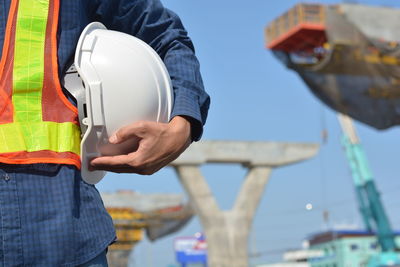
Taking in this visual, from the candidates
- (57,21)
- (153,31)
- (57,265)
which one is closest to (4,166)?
(57,265)

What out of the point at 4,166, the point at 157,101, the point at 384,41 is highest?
the point at 157,101

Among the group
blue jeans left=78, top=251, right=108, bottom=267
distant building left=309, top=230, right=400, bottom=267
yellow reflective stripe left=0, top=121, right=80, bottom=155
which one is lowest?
distant building left=309, top=230, right=400, bottom=267

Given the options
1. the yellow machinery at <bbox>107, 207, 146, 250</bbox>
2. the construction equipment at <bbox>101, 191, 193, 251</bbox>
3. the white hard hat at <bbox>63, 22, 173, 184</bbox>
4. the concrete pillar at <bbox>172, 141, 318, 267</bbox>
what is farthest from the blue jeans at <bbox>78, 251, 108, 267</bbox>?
the yellow machinery at <bbox>107, 207, 146, 250</bbox>

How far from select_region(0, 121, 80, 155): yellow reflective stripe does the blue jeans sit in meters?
0.18

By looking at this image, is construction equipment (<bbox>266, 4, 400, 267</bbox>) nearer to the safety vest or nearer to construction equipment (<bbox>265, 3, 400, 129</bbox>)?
construction equipment (<bbox>265, 3, 400, 129</bbox>)

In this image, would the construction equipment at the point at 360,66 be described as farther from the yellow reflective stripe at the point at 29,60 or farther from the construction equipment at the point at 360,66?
the yellow reflective stripe at the point at 29,60

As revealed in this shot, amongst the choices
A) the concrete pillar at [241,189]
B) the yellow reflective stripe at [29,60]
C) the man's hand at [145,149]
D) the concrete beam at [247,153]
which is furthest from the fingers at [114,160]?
the concrete pillar at [241,189]

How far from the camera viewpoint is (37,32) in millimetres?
1367

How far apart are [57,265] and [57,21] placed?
1.39 ft

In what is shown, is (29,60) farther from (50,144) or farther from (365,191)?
(365,191)

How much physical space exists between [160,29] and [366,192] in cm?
3558

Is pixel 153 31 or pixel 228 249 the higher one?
pixel 153 31

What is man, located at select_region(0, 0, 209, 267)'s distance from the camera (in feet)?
4.13

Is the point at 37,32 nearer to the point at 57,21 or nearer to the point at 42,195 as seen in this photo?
the point at 57,21
